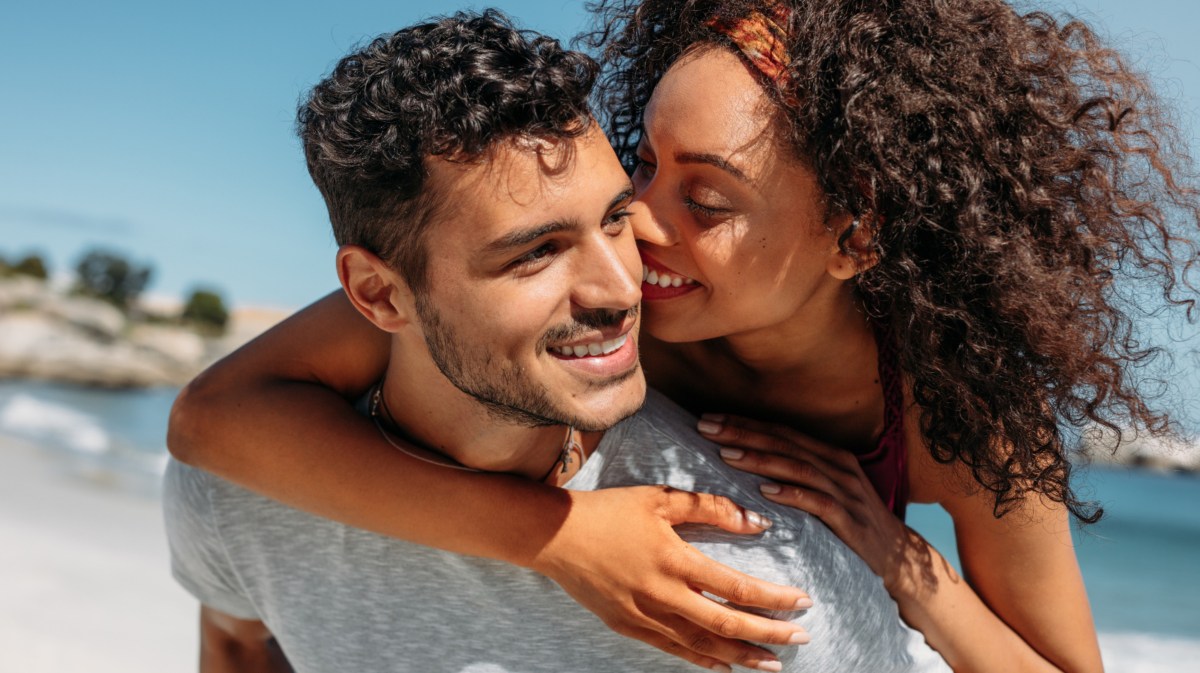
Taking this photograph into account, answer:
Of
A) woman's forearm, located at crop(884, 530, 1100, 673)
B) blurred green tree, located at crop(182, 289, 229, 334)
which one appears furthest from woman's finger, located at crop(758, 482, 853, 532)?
blurred green tree, located at crop(182, 289, 229, 334)

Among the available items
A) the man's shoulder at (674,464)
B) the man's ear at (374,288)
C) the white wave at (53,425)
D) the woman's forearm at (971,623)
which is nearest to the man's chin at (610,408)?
the man's shoulder at (674,464)

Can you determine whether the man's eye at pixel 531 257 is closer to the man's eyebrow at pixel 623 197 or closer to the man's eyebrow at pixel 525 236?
the man's eyebrow at pixel 525 236

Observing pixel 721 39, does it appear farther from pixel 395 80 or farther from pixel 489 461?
pixel 489 461

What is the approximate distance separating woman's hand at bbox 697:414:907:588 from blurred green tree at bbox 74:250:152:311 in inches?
1343

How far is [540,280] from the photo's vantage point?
206 centimetres

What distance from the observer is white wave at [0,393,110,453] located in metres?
12.9

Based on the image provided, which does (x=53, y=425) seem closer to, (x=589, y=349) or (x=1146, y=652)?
(x=1146, y=652)

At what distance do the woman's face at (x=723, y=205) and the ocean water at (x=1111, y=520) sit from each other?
4.32m

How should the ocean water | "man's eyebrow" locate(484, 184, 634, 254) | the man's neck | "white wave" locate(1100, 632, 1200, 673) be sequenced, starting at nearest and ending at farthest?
"man's eyebrow" locate(484, 184, 634, 254), the man's neck, "white wave" locate(1100, 632, 1200, 673), the ocean water

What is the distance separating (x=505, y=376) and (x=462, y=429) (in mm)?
306

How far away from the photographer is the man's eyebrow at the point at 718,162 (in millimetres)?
2365

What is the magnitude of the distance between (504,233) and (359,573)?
94cm

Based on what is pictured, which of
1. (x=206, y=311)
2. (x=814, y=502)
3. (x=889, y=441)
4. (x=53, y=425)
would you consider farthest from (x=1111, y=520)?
(x=206, y=311)

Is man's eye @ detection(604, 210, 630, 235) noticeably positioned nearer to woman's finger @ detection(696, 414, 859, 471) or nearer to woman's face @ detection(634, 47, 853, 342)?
woman's face @ detection(634, 47, 853, 342)
